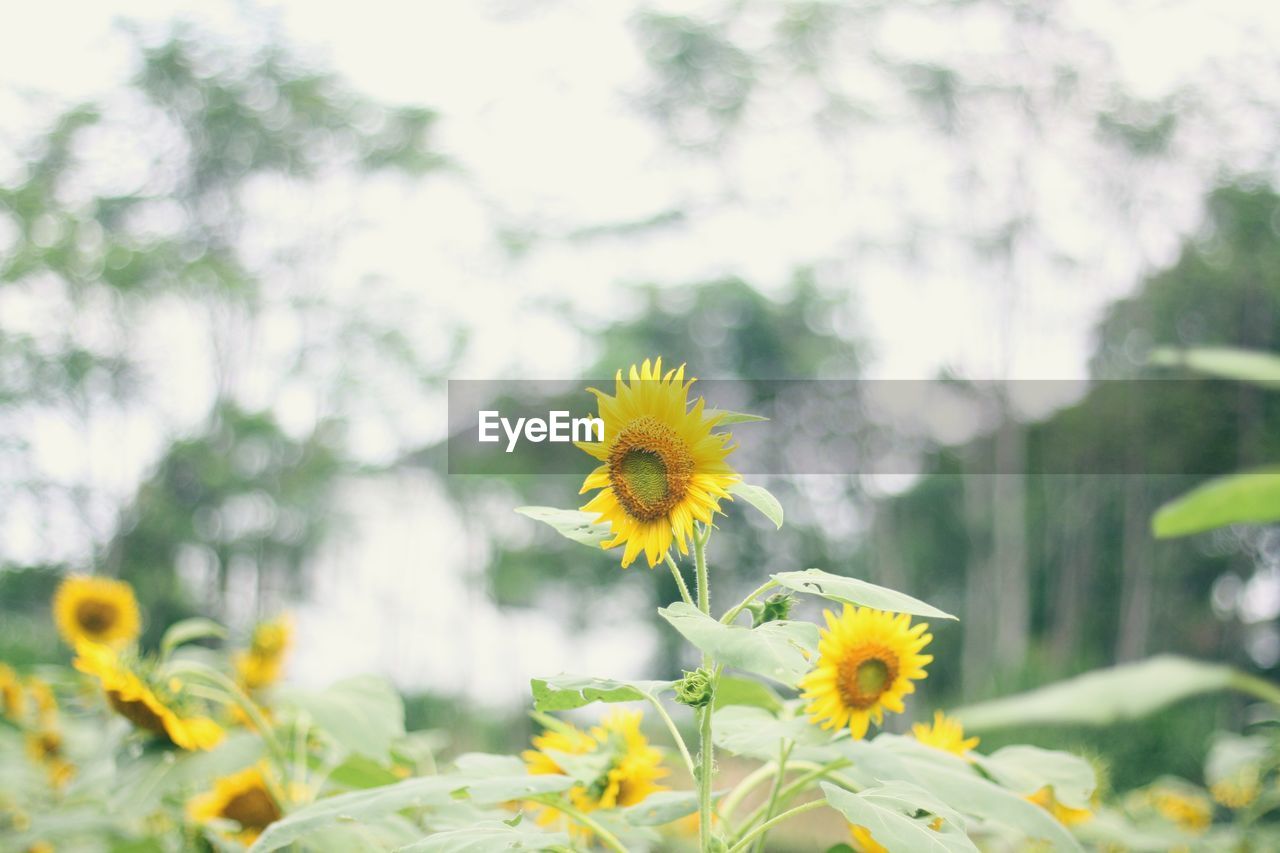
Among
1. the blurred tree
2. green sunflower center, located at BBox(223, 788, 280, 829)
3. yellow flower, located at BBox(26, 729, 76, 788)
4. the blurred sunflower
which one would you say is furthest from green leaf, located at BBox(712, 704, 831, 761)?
the blurred tree

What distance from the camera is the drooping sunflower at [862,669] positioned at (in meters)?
0.56

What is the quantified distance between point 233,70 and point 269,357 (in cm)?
209

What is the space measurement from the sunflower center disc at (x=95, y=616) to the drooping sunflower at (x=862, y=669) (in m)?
0.88

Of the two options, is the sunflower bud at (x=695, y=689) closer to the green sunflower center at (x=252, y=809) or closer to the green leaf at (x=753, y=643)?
the green leaf at (x=753, y=643)

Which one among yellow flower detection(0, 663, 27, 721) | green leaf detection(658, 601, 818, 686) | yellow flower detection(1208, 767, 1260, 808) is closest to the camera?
green leaf detection(658, 601, 818, 686)

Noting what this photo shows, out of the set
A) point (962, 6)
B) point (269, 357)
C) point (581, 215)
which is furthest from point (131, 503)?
point (962, 6)

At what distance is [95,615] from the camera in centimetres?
121

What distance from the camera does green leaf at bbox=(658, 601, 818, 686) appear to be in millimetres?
400

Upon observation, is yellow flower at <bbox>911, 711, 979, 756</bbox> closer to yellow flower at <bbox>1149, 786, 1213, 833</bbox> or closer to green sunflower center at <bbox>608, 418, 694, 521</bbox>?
green sunflower center at <bbox>608, 418, 694, 521</bbox>

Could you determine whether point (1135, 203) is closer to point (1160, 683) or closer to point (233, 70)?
point (233, 70)

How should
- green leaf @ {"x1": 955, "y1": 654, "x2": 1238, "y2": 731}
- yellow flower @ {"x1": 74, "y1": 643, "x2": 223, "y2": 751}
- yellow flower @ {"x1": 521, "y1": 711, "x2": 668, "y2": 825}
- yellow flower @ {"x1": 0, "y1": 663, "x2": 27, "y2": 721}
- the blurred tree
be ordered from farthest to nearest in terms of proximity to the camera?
the blurred tree < yellow flower @ {"x1": 0, "y1": 663, "x2": 27, "y2": 721} < green leaf @ {"x1": 955, "y1": 654, "x2": 1238, "y2": 731} < yellow flower @ {"x1": 74, "y1": 643, "x2": 223, "y2": 751} < yellow flower @ {"x1": 521, "y1": 711, "x2": 668, "y2": 825}

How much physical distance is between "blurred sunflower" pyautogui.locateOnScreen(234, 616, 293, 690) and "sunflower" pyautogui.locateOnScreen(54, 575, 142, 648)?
0.21m

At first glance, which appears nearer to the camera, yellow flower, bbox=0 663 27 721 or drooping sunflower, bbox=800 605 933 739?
drooping sunflower, bbox=800 605 933 739

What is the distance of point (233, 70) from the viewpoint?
8.58m
